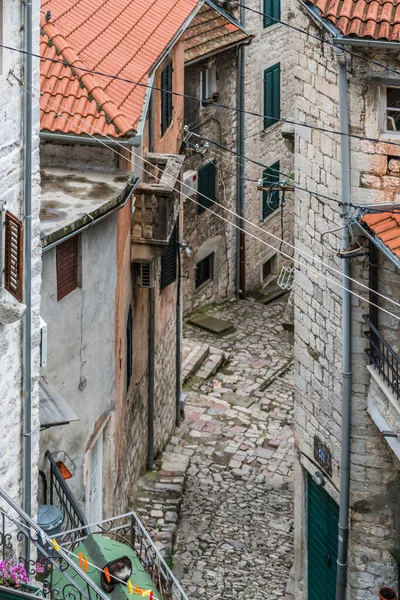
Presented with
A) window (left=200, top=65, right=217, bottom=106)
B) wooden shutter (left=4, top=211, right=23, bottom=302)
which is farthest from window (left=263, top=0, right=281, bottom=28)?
wooden shutter (left=4, top=211, right=23, bottom=302)

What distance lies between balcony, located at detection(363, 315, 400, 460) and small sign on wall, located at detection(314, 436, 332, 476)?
4.39ft

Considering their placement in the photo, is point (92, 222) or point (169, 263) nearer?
point (92, 222)

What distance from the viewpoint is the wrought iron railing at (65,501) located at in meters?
14.8

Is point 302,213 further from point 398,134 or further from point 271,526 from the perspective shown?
point 271,526

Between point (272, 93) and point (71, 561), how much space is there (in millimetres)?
21218

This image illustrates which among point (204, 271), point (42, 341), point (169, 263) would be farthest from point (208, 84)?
point (42, 341)

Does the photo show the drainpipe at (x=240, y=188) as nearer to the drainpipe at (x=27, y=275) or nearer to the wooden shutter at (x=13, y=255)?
the drainpipe at (x=27, y=275)

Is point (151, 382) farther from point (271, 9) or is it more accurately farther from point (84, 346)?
point (271, 9)

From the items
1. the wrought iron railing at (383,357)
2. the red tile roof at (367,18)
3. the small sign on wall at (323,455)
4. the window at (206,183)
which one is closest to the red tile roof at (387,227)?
the wrought iron railing at (383,357)

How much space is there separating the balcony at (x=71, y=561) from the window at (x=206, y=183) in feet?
47.1

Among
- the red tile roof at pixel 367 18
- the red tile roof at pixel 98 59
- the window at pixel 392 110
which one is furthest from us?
the red tile roof at pixel 98 59

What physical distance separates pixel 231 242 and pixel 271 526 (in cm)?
1087

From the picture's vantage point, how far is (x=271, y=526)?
20.7 metres

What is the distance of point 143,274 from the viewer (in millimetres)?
19969
